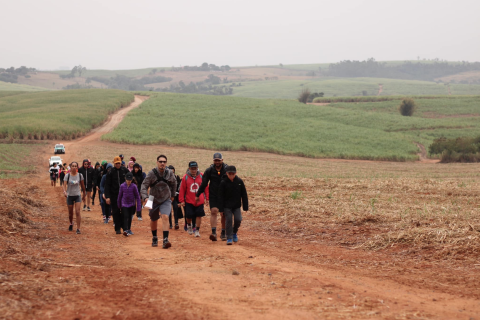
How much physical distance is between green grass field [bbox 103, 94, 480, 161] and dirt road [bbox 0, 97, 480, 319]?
40.0m

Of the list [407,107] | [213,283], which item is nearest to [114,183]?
[213,283]

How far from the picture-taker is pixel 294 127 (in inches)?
2547

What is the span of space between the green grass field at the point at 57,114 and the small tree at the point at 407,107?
4699 cm

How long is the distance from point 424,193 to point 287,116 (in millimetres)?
56915

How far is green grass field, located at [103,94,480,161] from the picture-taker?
53062 millimetres

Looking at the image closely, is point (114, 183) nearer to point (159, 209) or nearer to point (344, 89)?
point (159, 209)

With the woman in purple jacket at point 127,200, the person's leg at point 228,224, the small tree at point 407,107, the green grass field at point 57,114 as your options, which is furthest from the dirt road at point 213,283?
the small tree at point 407,107

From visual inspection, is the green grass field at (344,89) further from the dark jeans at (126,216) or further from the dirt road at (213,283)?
the dirt road at (213,283)

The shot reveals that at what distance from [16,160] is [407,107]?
207ft

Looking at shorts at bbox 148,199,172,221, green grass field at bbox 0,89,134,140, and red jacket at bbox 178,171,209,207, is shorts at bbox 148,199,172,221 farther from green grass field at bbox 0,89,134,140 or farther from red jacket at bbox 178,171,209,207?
green grass field at bbox 0,89,134,140

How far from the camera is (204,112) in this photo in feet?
252

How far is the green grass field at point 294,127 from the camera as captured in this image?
53062 millimetres

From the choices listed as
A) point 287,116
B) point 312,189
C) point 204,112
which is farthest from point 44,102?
point 312,189

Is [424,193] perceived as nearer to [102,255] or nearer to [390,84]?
→ [102,255]
